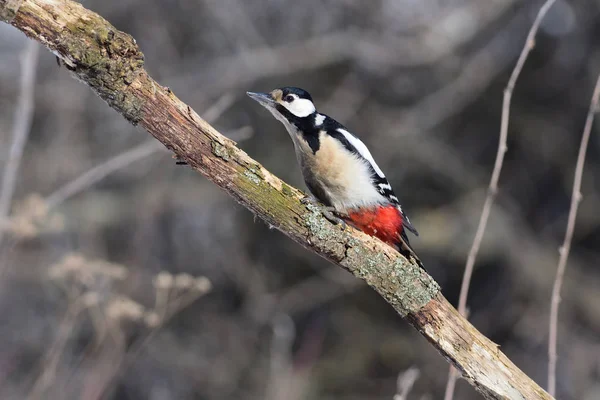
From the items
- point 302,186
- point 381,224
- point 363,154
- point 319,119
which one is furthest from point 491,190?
point 302,186

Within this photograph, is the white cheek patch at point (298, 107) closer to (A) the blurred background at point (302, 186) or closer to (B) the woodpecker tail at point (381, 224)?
(B) the woodpecker tail at point (381, 224)

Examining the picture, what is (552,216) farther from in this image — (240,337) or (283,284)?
(240,337)

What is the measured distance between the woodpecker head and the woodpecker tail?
2.08ft

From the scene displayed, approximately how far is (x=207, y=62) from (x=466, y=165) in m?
2.99

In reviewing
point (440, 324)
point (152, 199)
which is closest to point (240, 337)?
point (152, 199)

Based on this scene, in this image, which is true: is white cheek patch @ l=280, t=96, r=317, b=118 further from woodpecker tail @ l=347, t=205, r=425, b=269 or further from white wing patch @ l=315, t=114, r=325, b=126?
woodpecker tail @ l=347, t=205, r=425, b=269

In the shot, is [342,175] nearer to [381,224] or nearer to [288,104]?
[381,224]

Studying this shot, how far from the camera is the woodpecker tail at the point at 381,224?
11.4ft

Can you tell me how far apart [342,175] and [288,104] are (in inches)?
22.5

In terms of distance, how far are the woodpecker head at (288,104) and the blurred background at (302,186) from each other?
3482 millimetres

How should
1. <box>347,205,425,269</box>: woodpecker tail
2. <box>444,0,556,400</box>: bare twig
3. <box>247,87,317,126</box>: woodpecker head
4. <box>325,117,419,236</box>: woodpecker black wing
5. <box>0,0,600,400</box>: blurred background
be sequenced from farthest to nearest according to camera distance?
1. <box>0,0,600,400</box>: blurred background
2. <box>247,87,317,126</box>: woodpecker head
3. <box>325,117,419,236</box>: woodpecker black wing
4. <box>347,205,425,269</box>: woodpecker tail
5. <box>444,0,556,400</box>: bare twig

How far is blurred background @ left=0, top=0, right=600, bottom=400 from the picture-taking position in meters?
7.39

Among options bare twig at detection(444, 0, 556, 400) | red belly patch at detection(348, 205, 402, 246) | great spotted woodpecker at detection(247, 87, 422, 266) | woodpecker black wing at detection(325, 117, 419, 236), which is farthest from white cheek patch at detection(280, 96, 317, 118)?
bare twig at detection(444, 0, 556, 400)

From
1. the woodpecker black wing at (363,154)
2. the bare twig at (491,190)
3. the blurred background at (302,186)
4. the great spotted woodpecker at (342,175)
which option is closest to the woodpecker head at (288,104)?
the great spotted woodpecker at (342,175)
